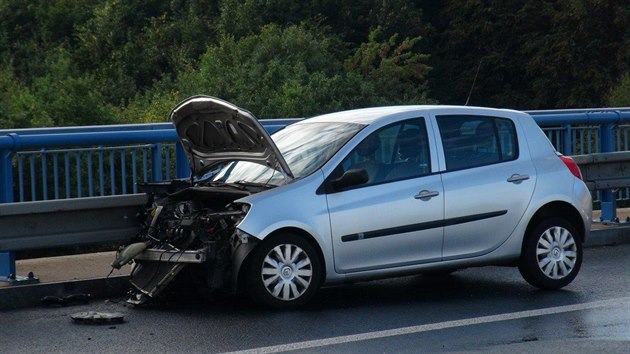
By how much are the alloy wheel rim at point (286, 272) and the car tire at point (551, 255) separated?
1.93m

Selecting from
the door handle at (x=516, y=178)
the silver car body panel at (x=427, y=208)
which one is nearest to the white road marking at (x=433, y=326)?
the silver car body panel at (x=427, y=208)

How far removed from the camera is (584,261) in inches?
485

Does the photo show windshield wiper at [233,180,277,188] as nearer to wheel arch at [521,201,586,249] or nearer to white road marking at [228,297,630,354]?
white road marking at [228,297,630,354]

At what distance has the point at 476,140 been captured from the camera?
10.6 m

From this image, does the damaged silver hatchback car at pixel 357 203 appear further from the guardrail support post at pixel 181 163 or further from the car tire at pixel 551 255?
the guardrail support post at pixel 181 163

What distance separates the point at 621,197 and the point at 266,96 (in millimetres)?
16263

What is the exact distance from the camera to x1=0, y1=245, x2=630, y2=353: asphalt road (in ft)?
27.4

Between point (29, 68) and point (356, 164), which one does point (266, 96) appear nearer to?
point (29, 68)

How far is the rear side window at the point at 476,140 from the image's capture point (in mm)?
10422

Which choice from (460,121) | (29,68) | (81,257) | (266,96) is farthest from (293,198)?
(29,68)

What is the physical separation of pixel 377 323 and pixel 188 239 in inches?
63.9

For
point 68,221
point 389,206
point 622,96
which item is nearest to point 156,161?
point 68,221

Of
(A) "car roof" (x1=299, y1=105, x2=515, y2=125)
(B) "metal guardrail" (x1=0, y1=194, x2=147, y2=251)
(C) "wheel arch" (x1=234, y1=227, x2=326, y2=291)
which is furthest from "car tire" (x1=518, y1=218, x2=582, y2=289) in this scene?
(B) "metal guardrail" (x1=0, y1=194, x2=147, y2=251)

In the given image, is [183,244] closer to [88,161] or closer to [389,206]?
[389,206]
